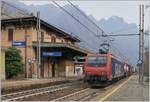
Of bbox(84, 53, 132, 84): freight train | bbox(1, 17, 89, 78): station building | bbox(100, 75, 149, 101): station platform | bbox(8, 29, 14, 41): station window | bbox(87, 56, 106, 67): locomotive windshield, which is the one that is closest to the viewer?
bbox(100, 75, 149, 101): station platform

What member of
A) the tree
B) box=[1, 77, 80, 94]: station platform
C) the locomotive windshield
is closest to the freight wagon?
the locomotive windshield

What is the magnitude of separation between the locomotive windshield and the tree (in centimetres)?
1335

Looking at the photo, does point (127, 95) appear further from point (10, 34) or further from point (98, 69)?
point (10, 34)

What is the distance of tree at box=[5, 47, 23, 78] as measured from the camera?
41.6m

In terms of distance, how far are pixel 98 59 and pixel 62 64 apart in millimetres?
24085

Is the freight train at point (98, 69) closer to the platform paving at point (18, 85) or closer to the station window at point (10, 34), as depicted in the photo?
the platform paving at point (18, 85)

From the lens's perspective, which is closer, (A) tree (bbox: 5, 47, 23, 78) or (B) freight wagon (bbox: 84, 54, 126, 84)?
(B) freight wagon (bbox: 84, 54, 126, 84)

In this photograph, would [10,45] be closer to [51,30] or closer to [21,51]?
[21,51]

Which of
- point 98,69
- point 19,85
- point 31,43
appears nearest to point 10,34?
Answer: point 31,43

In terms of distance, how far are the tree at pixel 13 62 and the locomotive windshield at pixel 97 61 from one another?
1335cm

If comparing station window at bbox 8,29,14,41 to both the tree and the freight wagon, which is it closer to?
the tree

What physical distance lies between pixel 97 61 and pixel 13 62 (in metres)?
14.4

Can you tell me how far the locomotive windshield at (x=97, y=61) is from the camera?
30158 mm

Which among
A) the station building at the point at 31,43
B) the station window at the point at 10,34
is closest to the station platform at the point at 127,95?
the station building at the point at 31,43
